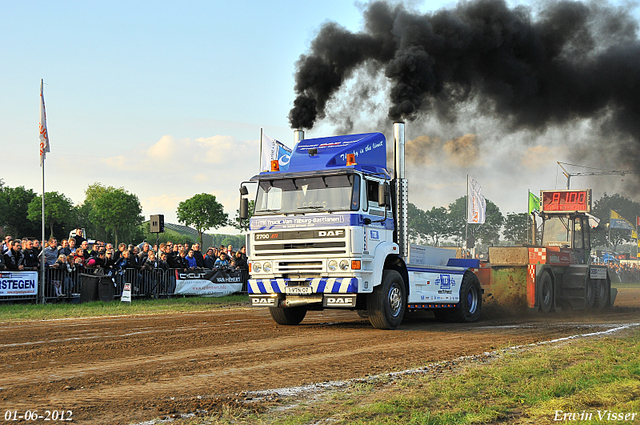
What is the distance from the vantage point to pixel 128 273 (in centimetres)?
2042

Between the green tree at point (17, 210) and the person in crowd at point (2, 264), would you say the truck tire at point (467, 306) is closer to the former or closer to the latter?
the person in crowd at point (2, 264)

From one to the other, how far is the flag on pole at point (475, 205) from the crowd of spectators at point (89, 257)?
44.3ft

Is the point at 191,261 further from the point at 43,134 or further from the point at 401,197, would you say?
the point at 401,197

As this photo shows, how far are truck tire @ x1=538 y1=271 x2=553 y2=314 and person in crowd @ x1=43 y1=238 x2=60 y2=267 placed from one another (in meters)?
14.6

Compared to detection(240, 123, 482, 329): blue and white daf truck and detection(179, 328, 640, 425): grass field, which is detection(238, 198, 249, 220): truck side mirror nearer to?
detection(240, 123, 482, 329): blue and white daf truck

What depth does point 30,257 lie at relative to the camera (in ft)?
60.5

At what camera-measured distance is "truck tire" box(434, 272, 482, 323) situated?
14961 millimetres

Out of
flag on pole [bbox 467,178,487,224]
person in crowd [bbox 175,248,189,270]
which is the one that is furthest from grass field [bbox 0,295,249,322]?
flag on pole [bbox 467,178,487,224]

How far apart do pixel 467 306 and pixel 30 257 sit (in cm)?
1255

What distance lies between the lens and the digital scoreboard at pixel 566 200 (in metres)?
21.5

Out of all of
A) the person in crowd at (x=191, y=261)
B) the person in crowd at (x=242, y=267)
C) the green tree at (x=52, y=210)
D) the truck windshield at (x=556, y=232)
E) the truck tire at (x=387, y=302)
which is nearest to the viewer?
the truck tire at (x=387, y=302)

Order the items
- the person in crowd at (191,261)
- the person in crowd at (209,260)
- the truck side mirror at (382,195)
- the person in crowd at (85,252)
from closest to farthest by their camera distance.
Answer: the truck side mirror at (382,195)
the person in crowd at (85,252)
the person in crowd at (191,261)
the person in crowd at (209,260)

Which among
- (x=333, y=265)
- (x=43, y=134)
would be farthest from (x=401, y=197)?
(x=43, y=134)

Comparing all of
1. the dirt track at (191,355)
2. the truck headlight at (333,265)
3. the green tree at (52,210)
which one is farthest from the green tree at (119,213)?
the truck headlight at (333,265)
